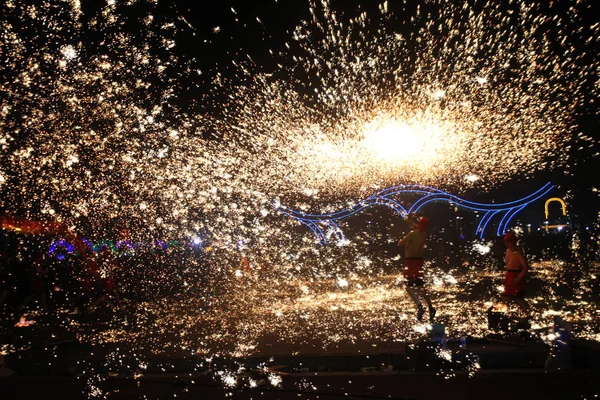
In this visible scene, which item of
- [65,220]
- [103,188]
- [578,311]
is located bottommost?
[578,311]

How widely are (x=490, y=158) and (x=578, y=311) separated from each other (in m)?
10.6

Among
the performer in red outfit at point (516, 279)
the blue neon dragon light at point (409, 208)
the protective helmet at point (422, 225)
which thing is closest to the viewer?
the performer in red outfit at point (516, 279)

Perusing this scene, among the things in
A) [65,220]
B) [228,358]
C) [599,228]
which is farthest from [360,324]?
[599,228]

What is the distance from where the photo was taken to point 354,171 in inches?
793

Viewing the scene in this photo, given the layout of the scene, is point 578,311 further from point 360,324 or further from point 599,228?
point 599,228

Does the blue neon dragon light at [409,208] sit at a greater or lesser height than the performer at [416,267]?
greater

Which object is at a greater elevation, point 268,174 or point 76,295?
point 268,174

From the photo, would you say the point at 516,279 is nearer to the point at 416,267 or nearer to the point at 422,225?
the point at 416,267

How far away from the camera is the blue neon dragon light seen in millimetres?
22312

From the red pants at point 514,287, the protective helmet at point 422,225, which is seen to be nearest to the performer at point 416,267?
the protective helmet at point 422,225

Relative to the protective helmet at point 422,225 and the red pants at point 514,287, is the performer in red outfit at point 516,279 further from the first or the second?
the protective helmet at point 422,225

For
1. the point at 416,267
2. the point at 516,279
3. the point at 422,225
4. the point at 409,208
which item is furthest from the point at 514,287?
the point at 409,208

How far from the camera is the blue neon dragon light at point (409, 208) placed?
22.3m

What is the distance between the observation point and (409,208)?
23.9 meters
